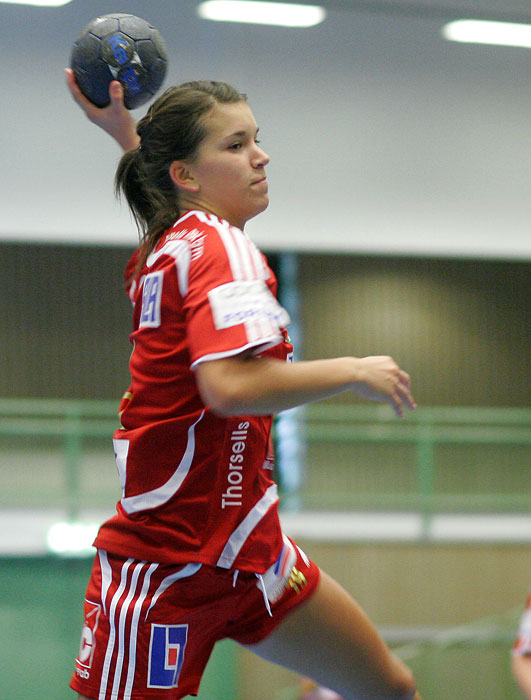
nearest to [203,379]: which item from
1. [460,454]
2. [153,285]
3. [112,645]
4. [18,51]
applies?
[153,285]

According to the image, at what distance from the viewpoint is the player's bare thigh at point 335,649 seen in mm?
1876

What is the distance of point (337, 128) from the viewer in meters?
6.73

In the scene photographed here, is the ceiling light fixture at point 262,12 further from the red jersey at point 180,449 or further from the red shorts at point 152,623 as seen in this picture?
the red shorts at point 152,623

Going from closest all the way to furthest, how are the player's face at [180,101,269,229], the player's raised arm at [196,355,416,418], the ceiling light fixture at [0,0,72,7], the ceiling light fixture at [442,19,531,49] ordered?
the player's raised arm at [196,355,416,418], the player's face at [180,101,269,229], the ceiling light fixture at [0,0,72,7], the ceiling light fixture at [442,19,531,49]

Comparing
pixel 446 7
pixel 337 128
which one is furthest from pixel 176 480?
pixel 446 7

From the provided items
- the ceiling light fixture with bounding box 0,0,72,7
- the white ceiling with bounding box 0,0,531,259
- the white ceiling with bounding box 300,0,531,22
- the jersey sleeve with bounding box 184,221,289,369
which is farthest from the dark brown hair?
the white ceiling with bounding box 300,0,531,22

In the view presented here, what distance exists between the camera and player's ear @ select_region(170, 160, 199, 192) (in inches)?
71.4

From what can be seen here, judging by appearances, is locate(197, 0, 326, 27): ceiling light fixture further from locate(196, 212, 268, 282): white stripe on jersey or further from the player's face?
locate(196, 212, 268, 282): white stripe on jersey

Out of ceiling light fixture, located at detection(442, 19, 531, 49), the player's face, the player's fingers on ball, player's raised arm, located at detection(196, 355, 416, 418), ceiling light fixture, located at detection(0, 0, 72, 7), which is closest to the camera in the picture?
player's raised arm, located at detection(196, 355, 416, 418)

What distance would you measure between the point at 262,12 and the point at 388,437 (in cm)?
291

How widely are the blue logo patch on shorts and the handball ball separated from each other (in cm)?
121

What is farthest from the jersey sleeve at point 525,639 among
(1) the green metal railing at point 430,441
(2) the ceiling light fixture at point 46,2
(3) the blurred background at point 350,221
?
(2) the ceiling light fixture at point 46,2

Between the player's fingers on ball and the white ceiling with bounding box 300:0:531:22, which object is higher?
the white ceiling with bounding box 300:0:531:22

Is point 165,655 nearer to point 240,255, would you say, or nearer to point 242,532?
point 242,532
